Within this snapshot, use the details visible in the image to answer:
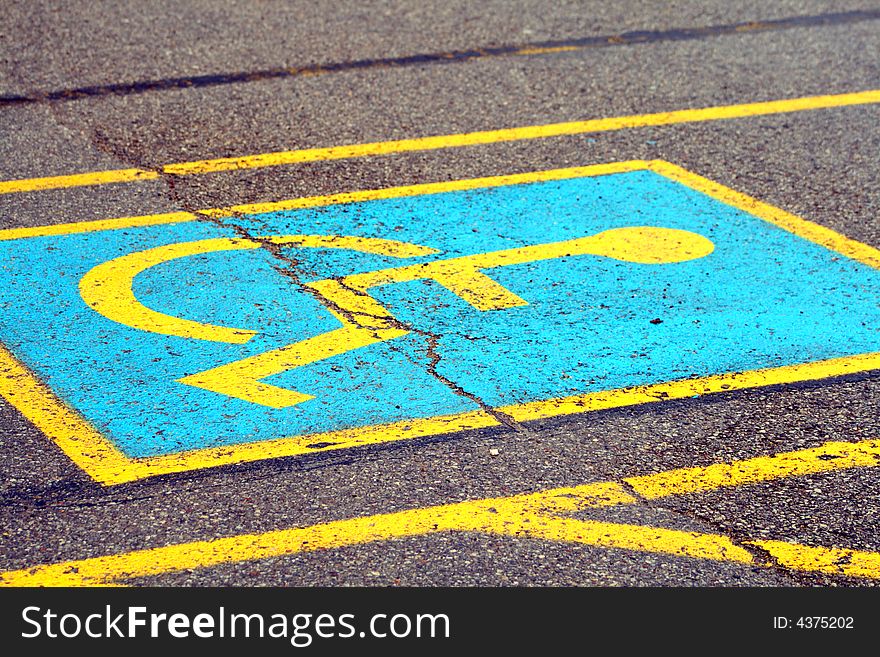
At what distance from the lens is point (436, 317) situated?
16.9 feet

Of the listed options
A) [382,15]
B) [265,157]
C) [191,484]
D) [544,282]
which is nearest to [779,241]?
[544,282]

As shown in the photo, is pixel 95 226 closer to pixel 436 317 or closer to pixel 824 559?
pixel 436 317

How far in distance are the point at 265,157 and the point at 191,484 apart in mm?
3213

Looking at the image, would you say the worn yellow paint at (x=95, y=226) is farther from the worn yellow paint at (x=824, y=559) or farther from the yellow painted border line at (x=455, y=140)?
the worn yellow paint at (x=824, y=559)

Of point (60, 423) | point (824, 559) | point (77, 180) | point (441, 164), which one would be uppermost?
point (441, 164)

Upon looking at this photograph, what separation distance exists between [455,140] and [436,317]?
7.65ft

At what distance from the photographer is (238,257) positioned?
5680mm

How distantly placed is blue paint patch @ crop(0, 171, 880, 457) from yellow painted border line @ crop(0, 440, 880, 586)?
57cm

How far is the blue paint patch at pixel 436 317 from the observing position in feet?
14.9

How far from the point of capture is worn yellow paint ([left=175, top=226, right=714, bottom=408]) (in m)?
4.66

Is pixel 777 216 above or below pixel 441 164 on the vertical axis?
below

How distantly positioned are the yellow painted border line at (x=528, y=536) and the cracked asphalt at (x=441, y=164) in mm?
40

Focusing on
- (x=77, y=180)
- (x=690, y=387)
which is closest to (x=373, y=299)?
(x=690, y=387)
